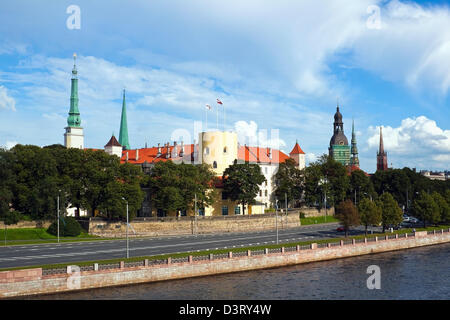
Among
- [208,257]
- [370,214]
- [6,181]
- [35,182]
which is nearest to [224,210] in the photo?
[370,214]

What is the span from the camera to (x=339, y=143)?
19175 centimetres

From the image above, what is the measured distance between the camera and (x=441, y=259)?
63.5 metres

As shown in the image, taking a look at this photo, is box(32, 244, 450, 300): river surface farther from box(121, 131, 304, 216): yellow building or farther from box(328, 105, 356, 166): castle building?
box(328, 105, 356, 166): castle building

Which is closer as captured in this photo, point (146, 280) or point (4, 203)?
point (146, 280)

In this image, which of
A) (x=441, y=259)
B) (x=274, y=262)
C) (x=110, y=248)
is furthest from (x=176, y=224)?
(x=441, y=259)

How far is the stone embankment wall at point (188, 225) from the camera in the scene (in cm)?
7788

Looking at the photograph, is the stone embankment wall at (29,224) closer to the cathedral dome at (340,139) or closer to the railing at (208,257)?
the railing at (208,257)

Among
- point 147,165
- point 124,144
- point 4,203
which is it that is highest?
point 124,144

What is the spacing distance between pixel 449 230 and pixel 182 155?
63.3m

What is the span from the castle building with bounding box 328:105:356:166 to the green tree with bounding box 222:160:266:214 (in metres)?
99.5

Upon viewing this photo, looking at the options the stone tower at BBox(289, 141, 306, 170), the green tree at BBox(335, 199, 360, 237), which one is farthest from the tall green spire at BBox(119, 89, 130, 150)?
the green tree at BBox(335, 199, 360, 237)

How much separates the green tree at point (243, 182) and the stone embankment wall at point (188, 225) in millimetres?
4924

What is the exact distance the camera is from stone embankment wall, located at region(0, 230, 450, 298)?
39.2 m
